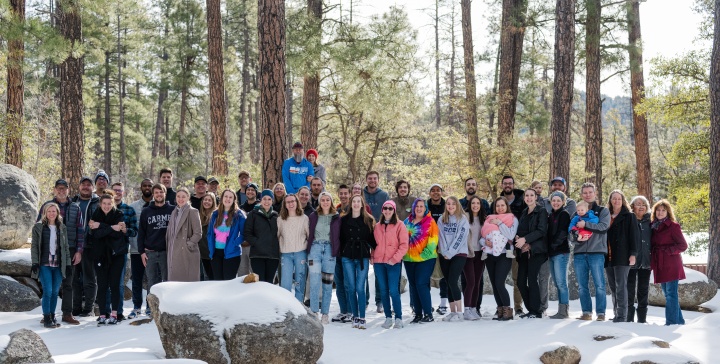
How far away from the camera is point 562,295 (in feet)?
26.4

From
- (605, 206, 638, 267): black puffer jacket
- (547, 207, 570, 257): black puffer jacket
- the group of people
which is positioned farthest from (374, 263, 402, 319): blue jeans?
(605, 206, 638, 267): black puffer jacket

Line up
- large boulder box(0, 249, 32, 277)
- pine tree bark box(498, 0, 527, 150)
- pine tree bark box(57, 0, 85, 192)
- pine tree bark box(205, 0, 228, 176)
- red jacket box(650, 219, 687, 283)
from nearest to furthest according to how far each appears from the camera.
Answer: red jacket box(650, 219, 687, 283)
large boulder box(0, 249, 32, 277)
pine tree bark box(57, 0, 85, 192)
pine tree bark box(205, 0, 228, 176)
pine tree bark box(498, 0, 527, 150)

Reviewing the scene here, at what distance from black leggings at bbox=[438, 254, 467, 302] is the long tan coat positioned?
129 inches

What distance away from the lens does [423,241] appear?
8.12m

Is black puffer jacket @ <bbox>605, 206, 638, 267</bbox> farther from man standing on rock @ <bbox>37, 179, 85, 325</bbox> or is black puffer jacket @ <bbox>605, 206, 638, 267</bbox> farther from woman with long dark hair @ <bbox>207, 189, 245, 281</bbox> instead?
man standing on rock @ <bbox>37, 179, 85, 325</bbox>

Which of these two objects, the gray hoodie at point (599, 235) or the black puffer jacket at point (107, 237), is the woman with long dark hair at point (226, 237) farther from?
the gray hoodie at point (599, 235)

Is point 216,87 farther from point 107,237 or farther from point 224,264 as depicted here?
point 224,264

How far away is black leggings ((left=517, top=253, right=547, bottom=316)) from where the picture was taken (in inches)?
316

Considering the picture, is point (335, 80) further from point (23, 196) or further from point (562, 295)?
point (562, 295)

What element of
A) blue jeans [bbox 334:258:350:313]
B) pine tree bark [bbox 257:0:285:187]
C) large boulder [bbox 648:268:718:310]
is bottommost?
large boulder [bbox 648:268:718:310]

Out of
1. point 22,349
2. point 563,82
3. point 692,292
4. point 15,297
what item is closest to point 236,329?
point 22,349

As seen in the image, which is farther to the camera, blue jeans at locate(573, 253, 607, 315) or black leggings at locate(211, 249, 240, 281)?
black leggings at locate(211, 249, 240, 281)

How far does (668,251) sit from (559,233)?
59.7 inches

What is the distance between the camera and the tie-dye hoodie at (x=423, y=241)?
8.12 meters
